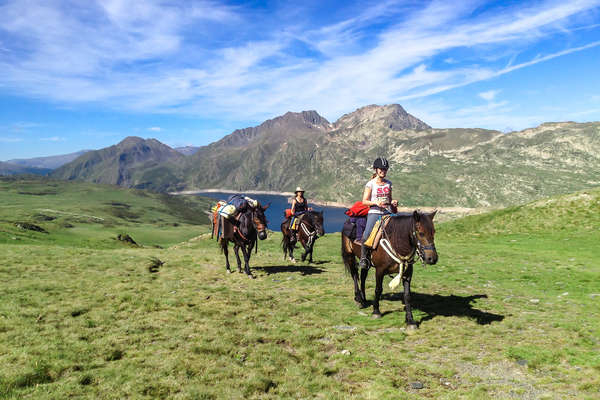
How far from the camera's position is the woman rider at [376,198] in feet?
37.4

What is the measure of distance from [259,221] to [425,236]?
10.7 m

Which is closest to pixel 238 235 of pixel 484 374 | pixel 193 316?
pixel 193 316

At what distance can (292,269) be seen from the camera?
66.3ft

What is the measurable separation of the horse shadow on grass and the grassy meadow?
2.9 inches

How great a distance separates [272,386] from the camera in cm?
684

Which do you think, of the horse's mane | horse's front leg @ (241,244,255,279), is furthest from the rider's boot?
horse's front leg @ (241,244,255,279)

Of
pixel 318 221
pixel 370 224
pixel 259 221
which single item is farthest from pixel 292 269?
pixel 370 224

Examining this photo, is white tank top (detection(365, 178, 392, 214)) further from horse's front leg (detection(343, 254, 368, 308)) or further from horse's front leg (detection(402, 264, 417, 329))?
horse's front leg (detection(343, 254, 368, 308))

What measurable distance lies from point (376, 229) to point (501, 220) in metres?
32.3

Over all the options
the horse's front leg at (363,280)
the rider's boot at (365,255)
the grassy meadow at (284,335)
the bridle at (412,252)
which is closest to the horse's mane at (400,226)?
the bridle at (412,252)

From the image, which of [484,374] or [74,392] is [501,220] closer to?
[484,374]

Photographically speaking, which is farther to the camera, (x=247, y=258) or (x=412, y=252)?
(x=247, y=258)

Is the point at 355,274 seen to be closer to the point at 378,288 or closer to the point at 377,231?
the point at 378,288

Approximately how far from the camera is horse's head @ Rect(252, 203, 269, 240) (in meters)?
17.9
